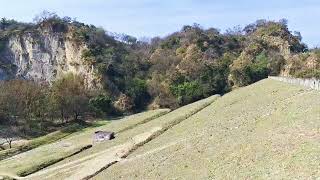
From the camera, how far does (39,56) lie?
159625 millimetres

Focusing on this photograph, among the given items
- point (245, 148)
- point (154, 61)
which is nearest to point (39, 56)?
point (154, 61)

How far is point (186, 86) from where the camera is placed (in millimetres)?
121812

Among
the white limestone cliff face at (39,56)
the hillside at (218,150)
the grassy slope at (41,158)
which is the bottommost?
the grassy slope at (41,158)

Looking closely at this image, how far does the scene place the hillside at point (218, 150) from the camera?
99.6 ft

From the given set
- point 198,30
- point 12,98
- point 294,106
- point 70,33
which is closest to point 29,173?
point 294,106

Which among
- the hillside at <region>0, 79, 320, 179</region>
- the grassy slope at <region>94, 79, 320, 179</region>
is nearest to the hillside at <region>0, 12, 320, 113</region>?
the hillside at <region>0, 79, 320, 179</region>

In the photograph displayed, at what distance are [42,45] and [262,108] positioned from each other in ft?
379

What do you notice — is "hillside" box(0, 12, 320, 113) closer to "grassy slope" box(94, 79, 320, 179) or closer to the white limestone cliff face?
the white limestone cliff face

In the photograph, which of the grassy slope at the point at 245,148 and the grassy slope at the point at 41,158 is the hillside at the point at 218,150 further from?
the grassy slope at the point at 41,158

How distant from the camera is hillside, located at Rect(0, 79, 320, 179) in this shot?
3036cm

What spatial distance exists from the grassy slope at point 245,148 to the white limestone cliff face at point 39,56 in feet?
328

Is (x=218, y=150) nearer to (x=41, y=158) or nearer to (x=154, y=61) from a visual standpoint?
(x=41, y=158)

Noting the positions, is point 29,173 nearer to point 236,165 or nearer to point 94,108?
point 236,165

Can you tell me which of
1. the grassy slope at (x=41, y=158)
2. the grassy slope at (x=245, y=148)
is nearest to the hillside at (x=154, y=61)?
the grassy slope at (x=41, y=158)
